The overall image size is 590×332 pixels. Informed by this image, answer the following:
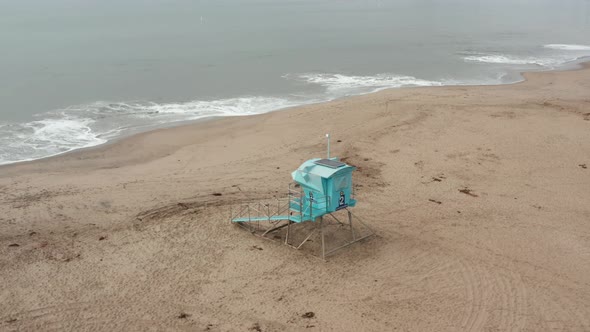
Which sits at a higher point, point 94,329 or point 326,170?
point 326,170

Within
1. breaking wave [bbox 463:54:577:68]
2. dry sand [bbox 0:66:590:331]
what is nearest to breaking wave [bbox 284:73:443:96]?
dry sand [bbox 0:66:590:331]

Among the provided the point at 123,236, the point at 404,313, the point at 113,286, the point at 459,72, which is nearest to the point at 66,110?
the point at 123,236

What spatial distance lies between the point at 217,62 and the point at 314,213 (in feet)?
107

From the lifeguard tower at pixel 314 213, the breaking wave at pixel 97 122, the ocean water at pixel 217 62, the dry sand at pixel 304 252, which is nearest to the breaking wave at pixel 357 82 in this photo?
the ocean water at pixel 217 62

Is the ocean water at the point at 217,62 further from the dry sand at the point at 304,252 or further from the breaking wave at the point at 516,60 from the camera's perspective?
the dry sand at the point at 304,252

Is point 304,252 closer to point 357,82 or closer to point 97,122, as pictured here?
point 97,122

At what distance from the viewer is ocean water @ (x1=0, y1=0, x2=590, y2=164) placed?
99.8 ft

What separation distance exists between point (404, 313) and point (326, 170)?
14.0 ft

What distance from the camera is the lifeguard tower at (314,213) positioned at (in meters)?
14.7

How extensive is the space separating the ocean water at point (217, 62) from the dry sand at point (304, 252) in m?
5.09

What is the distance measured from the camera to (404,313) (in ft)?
41.7

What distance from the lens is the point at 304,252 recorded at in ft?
50.5

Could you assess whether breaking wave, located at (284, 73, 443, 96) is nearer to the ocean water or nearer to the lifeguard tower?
the ocean water

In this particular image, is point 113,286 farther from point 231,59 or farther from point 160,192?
point 231,59
